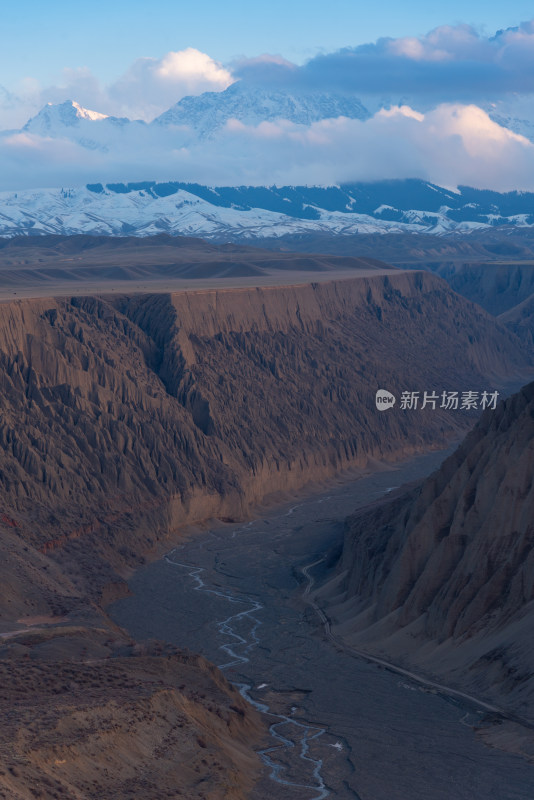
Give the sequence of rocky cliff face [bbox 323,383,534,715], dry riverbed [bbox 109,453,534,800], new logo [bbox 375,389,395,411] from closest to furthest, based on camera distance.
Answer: dry riverbed [bbox 109,453,534,800] < rocky cliff face [bbox 323,383,534,715] < new logo [bbox 375,389,395,411]

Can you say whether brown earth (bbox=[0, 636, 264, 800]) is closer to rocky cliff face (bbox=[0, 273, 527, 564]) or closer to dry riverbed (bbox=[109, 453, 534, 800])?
dry riverbed (bbox=[109, 453, 534, 800])

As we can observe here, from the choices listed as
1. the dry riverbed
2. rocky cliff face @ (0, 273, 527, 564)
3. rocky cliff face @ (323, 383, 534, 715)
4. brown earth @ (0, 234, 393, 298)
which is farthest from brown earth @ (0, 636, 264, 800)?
brown earth @ (0, 234, 393, 298)

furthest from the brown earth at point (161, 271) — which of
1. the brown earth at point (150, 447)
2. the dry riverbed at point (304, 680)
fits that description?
the dry riverbed at point (304, 680)

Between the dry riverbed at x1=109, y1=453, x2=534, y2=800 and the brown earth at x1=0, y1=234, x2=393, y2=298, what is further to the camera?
the brown earth at x1=0, y1=234, x2=393, y2=298

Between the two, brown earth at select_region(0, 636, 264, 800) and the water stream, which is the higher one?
brown earth at select_region(0, 636, 264, 800)

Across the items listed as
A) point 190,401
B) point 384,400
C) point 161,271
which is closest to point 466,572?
point 190,401

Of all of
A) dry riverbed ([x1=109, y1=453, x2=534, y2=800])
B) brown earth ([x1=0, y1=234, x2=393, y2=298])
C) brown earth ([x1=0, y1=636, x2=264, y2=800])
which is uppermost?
brown earth ([x1=0, y1=234, x2=393, y2=298])

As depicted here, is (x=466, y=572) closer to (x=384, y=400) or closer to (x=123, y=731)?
(x=123, y=731)
